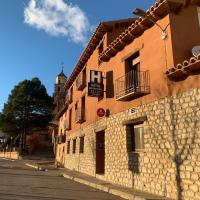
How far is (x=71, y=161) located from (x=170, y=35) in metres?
15.8

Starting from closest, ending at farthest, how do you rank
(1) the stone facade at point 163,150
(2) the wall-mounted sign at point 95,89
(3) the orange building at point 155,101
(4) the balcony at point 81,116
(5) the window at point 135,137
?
(1) the stone facade at point 163,150 < (3) the orange building at point 155,101 < (5) the window at point 135,137 < (2) the wall-mounted sign at point 95,89 < (4) the balcony at point 81,116

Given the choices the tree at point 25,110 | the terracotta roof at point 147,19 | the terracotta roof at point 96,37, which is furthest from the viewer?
the tree at point 25,110

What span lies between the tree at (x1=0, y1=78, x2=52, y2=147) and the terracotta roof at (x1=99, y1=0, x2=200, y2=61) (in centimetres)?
3316

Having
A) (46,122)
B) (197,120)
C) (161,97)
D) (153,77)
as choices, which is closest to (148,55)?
(153,77)

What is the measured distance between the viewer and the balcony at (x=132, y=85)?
10766 mm

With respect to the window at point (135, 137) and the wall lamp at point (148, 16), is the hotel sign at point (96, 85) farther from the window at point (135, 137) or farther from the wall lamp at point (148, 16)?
the wall lamp at point (148, 16)

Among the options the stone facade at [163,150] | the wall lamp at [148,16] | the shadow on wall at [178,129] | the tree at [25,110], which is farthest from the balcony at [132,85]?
the tree at [25,110]

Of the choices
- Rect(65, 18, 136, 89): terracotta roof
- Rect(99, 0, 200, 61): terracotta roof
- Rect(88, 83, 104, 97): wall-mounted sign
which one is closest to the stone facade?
Rect(88, 83, 104, 97): wall-mounted sign

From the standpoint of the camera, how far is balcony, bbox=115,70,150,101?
10766 millimetres

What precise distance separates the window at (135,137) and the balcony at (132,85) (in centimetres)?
125

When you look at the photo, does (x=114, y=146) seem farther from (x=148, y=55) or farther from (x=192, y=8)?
(x=192, y=8)

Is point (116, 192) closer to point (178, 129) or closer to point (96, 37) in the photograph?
point (178, 129)

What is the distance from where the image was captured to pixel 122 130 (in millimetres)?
12430

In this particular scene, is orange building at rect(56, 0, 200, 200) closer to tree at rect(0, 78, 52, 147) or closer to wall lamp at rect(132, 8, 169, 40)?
wall lamp at rect(132, 8, 169, 40)
